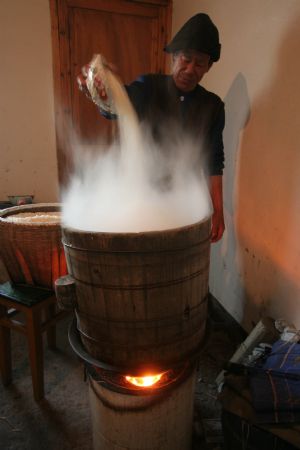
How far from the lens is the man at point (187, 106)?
167cm

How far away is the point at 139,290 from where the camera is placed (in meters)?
0.93

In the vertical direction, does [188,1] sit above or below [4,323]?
above

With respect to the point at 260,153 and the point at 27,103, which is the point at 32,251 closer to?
the point at 260,153

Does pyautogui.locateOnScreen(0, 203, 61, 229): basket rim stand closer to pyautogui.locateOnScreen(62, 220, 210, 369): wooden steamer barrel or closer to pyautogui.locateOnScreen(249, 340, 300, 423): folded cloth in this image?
pyautogui.locateOnScreen(62, 220, 210, 369): wooden steamer barrel

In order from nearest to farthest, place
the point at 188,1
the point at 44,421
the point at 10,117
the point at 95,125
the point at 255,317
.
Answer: the point at 44,421 → the point at 255,317 → the point at 188,1 → the point at 10,117 → the point at 95,125

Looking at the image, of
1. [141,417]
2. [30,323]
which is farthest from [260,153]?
[30,323]

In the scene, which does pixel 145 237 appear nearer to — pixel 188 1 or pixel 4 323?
pixel 4 323

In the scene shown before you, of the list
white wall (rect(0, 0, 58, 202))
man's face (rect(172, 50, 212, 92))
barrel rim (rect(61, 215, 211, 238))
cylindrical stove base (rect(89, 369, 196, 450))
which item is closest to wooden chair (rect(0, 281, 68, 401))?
cylindrical stove base (rect(89, 369, 196, 450))

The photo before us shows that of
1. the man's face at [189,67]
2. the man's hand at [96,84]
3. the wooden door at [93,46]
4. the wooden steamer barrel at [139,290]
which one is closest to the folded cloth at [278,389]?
the wooden steamer barrel at [139,290]

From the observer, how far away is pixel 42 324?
180cm

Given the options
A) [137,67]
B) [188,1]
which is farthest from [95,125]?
[188,1]

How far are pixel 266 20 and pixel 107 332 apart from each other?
6.00 ft

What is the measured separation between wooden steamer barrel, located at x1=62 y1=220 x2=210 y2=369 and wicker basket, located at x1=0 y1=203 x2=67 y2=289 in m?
0.63

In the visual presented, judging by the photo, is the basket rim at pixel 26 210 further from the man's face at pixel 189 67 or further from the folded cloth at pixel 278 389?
the folded cloth at pixel 278 389
